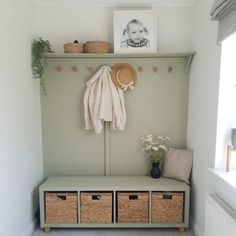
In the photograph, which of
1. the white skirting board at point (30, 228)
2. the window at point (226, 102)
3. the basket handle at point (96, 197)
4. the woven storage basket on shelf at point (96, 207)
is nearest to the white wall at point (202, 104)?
the window at point (226, 102)

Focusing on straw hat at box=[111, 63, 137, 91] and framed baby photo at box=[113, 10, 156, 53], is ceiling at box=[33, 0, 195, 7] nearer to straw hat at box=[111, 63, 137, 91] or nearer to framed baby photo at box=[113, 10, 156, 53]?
framed baby photo at box=[113, 10, 156, 53]

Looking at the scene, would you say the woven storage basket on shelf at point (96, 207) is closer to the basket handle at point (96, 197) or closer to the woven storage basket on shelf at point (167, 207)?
the basket handle at point (96, 197)

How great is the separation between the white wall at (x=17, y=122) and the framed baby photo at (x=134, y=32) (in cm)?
95

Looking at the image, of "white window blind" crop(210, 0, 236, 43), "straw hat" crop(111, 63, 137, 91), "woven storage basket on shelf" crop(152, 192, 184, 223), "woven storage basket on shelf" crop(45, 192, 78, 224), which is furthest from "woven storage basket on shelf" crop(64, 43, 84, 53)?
"woven storage basket on shelf" crop(152, 192, 184, 223)

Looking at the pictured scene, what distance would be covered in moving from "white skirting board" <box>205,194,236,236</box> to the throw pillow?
0.64 metres

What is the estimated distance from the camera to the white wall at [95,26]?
2.74 m

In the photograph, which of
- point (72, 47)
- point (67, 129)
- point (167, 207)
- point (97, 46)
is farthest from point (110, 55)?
point (167, 207)

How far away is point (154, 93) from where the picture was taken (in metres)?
2.83

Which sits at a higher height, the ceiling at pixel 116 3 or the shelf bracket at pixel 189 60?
the ceiling at pixel 116 3

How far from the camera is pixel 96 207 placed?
2.51 m

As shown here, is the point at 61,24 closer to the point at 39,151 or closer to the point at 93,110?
the point at 93,110

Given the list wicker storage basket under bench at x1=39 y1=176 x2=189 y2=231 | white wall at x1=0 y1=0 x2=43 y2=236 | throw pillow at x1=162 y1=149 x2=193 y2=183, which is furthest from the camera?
throw pillow at x1=162 y1=149 x2=193 y2=183

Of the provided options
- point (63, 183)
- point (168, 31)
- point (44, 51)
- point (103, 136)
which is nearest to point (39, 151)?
point (63, 183)

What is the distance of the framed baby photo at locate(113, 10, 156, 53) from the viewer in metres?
2.64
